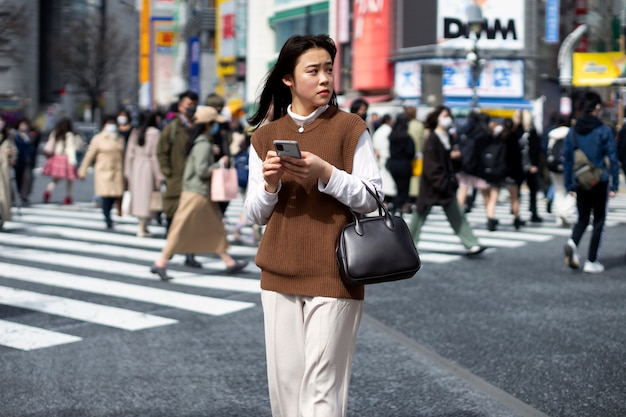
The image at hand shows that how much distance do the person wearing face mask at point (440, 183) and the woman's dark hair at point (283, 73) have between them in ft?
25.4

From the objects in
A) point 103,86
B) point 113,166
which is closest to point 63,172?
point 113,166

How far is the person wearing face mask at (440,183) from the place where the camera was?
11359 mm

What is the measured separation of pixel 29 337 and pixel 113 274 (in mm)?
3391

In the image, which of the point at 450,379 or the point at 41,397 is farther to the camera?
the point at 450,379

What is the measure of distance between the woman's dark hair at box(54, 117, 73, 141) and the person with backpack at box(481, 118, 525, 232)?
878cm

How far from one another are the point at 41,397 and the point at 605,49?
1653 inches

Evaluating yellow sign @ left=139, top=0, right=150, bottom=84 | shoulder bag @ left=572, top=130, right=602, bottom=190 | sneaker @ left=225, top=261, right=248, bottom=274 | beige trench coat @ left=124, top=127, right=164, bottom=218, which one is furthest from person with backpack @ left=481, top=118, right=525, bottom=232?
yellow sign @ left=139, top=0, right=150, bottom=84

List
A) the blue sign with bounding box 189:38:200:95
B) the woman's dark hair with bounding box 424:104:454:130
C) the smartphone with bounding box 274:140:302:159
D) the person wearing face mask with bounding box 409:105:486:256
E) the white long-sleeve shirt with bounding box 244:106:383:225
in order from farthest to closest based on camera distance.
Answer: the blue sign with bounding box 189:38:200:95
the woman's dark hair with bounding box 424:104:454:130
the person wearing face mask with bounding box 409:105:486:256
the white long-sleeve shirt with bounding box 244:106:383:225
the smartphone with bounding box 274:140:302:159

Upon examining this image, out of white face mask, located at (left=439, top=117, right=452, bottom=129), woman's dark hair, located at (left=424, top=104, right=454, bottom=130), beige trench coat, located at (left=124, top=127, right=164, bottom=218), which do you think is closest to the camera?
woman's dark hair, located at (left=424, top=104, right=454, bottom=130)

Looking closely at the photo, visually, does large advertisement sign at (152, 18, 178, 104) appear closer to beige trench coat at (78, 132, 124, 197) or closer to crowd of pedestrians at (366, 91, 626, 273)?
crowd of pedestrians at (366, 91, 626, 273)

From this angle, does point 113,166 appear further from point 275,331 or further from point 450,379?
point 275,331

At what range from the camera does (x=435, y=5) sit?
43.1 meters

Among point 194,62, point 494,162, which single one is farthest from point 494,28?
point 194,62

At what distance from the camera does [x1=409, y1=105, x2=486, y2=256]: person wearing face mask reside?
11359 millimetres
